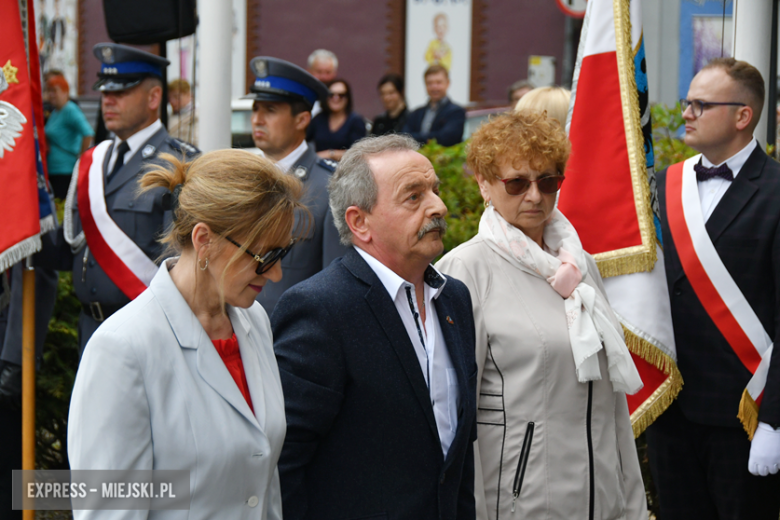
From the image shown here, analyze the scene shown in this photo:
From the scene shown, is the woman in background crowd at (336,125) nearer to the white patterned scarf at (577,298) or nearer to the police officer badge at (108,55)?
the police officer badge at (108,55)

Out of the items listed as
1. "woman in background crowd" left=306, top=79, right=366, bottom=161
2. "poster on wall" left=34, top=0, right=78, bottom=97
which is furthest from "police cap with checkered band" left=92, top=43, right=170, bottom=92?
"poster on wall" left=34, top=0, right=78, bottom=97

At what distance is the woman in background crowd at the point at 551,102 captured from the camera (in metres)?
3.95

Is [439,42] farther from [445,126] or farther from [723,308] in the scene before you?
[723,308]

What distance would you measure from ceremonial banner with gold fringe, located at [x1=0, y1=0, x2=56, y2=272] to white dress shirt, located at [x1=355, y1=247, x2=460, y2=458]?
1905mm

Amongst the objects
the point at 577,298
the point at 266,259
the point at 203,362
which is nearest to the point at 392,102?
the point at 577,298

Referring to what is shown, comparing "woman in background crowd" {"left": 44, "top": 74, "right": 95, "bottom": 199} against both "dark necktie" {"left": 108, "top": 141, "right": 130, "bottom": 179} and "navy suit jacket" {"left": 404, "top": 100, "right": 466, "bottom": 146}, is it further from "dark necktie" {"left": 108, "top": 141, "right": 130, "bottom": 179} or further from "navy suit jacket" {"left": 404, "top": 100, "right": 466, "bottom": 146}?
"dark necktie" {"left": 108, "top": 141, "right": 130, "bottom": 179}

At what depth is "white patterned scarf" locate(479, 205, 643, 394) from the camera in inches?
111

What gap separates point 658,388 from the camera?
360cm

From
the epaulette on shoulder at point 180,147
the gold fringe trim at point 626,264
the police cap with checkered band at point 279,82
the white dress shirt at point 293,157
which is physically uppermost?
the police cap with checkered band at point 279,82

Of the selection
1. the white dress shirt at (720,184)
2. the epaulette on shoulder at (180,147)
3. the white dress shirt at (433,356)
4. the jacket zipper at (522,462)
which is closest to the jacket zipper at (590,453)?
the jacket zipper at (522,462)

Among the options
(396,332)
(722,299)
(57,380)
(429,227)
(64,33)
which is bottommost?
(57,380)

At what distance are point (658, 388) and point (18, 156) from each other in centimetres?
277

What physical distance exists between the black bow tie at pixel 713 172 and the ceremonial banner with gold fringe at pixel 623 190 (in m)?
0.20

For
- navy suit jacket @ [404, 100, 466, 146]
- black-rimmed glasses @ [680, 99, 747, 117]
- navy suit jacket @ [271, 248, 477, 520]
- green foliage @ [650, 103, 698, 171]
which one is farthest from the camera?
navy suit jacket @ [404, 100, 466, 146]
